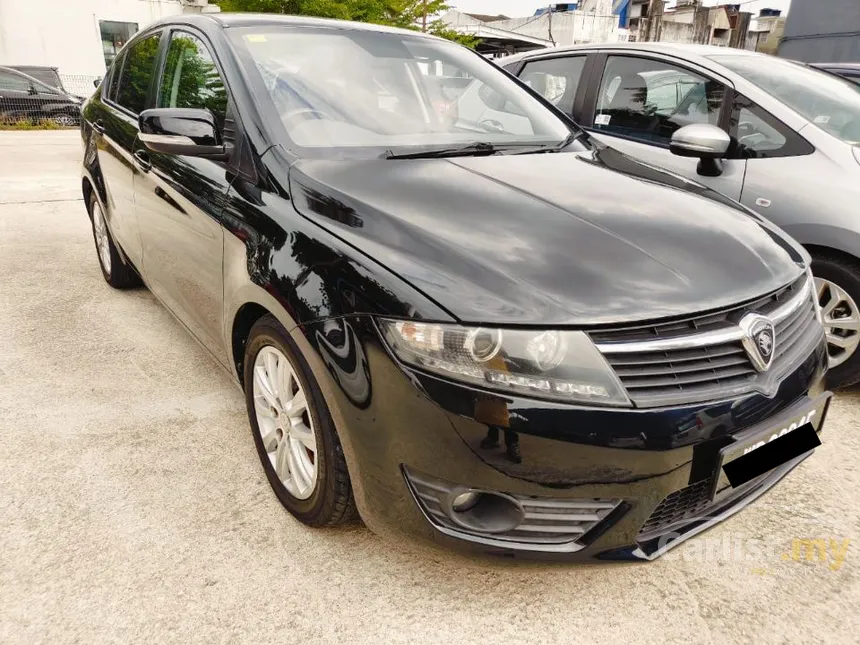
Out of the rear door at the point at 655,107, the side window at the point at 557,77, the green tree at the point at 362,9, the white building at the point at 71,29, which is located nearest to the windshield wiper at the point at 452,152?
the rear door at the point at 655,107

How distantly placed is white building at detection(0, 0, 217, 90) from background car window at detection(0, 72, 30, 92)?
5.33m

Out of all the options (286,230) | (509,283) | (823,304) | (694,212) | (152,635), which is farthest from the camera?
(823,304)

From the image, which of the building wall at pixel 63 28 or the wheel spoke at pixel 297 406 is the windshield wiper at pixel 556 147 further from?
the building wall at pixel 63 28

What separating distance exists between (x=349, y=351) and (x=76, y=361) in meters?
2.23

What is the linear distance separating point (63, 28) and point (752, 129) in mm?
24066

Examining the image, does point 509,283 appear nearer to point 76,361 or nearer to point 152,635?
point 152,635

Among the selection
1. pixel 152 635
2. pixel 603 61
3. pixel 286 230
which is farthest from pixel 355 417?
pixel 603 61

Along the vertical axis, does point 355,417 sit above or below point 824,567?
above

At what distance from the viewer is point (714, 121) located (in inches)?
136

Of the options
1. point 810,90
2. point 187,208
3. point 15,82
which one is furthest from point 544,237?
point 15,82

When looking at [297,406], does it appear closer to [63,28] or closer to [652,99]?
[652,99]

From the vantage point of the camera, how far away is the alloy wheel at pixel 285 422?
1.96 meters

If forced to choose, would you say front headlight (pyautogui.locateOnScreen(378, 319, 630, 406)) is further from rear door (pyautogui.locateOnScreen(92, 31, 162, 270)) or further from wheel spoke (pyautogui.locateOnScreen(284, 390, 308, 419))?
rear door (pyautogui.locateOnScreen(92, 31, 162, 270))

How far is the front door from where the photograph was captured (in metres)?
2.32
